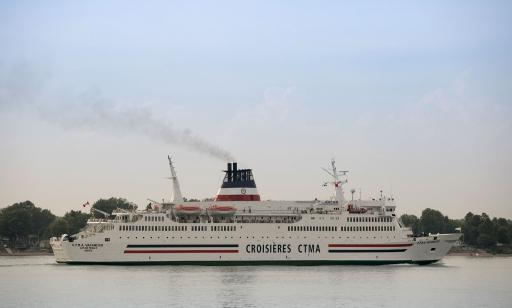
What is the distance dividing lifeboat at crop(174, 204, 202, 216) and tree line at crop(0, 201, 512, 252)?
36.3 meters

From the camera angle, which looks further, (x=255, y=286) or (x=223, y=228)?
(x=223, y=228)

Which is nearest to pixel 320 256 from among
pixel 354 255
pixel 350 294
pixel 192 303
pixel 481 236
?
pixel 354 255

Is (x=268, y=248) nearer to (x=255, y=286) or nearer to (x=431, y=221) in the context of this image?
(x=255, y=286)

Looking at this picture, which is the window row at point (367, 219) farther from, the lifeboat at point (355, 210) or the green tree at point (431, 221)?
the green tree at point (431, 221)

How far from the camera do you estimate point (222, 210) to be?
233 feet

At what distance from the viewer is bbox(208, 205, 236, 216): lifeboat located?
71.0m

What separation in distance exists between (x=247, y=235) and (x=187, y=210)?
4.68 meters

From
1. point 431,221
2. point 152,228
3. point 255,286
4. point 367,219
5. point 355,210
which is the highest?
point 431,221

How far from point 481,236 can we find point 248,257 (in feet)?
156

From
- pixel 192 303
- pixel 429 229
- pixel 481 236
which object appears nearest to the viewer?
pixel 192 303

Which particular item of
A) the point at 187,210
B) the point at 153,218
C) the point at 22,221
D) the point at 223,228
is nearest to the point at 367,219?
the point at 223,228

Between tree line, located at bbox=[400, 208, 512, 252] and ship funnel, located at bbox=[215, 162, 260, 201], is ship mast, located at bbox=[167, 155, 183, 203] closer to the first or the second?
ship funnel, located at bbox=[215, 162, 260, 201]

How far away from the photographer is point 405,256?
7081 centimetres

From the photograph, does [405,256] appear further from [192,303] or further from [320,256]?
[192,303]
